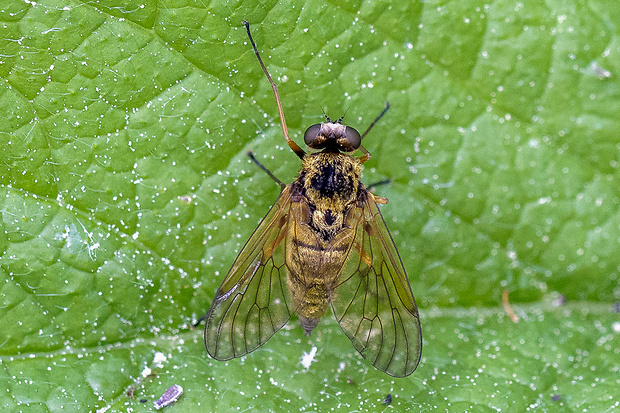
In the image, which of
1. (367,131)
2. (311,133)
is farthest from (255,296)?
(367,131)

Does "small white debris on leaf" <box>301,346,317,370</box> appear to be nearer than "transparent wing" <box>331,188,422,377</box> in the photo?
No

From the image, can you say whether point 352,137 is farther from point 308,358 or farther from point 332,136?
point 308,358

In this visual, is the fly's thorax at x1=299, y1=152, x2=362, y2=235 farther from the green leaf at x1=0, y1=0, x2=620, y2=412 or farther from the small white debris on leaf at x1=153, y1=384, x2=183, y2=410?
the small white debris on leaf at x1=153, y1=384, x2=183, y2=410

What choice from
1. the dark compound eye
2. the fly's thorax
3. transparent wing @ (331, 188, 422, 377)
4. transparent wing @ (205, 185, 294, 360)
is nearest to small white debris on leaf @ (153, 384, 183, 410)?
transparent wing @ (205, 185, 294, 360)

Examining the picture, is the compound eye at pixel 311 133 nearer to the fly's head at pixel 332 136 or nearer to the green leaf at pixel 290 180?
the fly's head at pixel 332 136

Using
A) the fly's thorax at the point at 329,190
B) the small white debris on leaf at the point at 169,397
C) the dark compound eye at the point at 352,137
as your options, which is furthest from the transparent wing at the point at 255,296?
the dark compound eye at the point at 352,137

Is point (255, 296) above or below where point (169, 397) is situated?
above

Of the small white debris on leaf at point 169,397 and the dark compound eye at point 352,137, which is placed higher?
the dark compound eye at point 352,137
